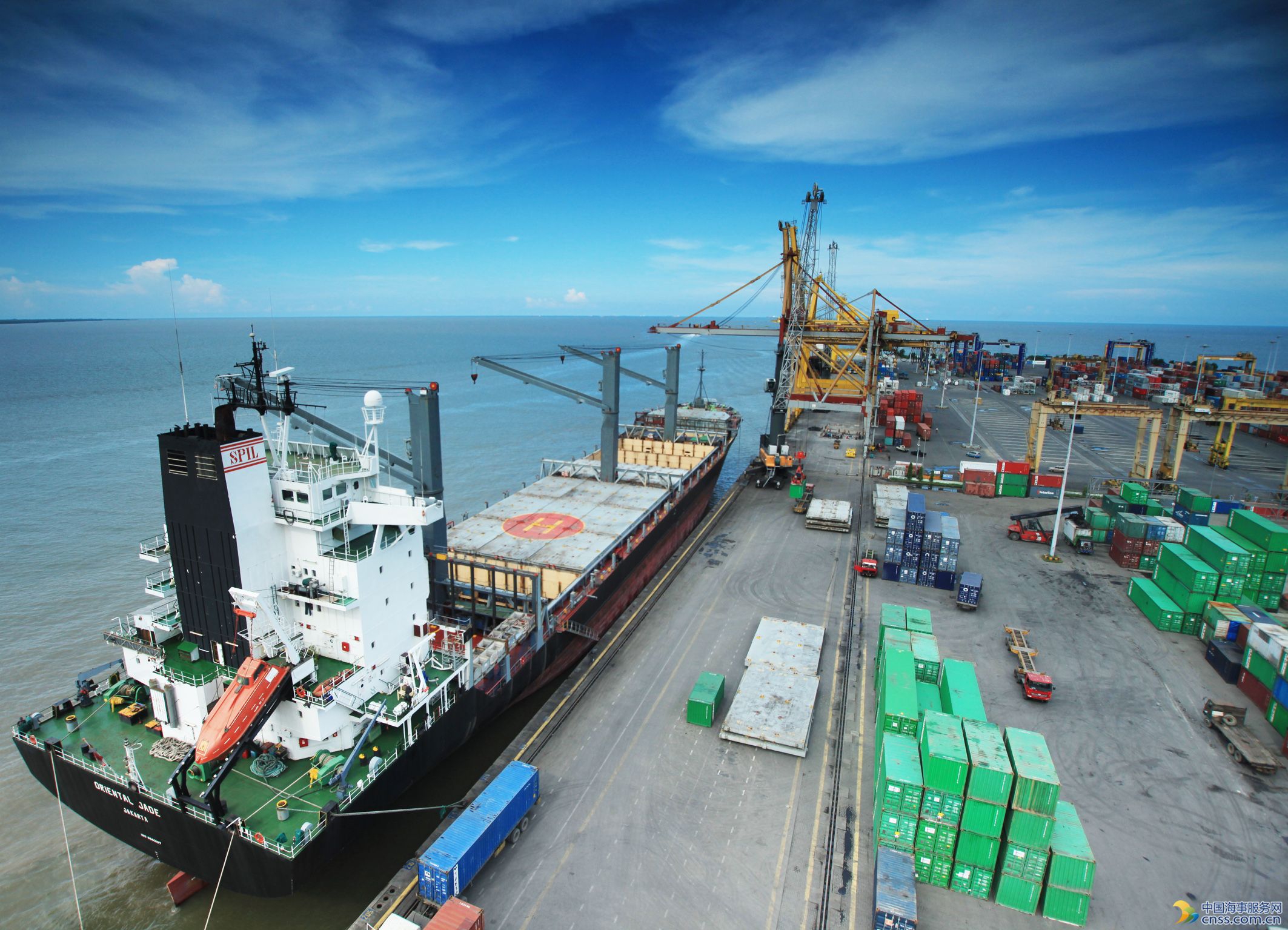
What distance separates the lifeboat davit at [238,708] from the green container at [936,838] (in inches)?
656

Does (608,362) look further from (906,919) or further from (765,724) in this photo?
(906,919)

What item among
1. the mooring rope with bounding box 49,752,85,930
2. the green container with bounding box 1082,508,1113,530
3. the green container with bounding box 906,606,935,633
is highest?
the green container with bounding box 1082,508,1113,530

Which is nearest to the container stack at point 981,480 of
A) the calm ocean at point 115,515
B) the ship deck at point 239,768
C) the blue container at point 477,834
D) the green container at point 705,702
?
the calm ocean at point 115,515

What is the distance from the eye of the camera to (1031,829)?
14695mm

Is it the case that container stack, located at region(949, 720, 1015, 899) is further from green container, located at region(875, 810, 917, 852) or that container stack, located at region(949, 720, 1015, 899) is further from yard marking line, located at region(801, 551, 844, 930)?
yard marking line, located at region(801, 551, 844, 930)

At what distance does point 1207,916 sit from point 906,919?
7.86 metres

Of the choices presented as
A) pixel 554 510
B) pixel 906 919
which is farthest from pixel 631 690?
pixel 554 510

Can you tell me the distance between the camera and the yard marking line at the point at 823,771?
15.3 m

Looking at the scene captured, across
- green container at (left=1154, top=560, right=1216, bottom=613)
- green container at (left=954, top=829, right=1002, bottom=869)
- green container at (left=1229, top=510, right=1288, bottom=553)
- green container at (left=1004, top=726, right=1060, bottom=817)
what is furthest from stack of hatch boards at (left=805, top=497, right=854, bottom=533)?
green container at (left=954, top=829, right=1002, bottom=869)

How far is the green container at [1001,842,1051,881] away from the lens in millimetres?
14734

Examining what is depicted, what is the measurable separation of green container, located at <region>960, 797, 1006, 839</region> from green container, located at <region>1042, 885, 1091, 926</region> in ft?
5.40

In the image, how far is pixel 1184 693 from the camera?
77.0ft

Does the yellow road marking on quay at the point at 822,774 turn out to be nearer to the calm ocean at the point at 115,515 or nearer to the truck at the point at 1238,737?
the calm ocean at the point at 115,515

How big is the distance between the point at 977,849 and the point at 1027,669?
1111 cm
